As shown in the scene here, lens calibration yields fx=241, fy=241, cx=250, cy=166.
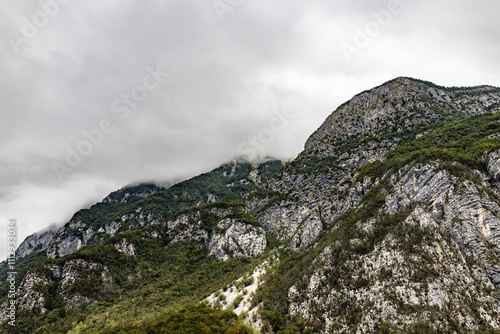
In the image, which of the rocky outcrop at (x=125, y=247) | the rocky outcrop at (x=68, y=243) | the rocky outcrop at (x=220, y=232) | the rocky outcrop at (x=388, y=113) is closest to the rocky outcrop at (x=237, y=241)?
the rocky outcrop at (x=220, y=232)

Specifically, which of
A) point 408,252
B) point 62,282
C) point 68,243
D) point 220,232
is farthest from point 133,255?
point 68,243

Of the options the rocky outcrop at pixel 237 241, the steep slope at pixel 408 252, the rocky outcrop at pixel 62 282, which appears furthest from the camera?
the rocky outcrop at pixel 237 241

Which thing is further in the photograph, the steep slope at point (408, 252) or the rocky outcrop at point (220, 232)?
the rocky outcrop at point (220, 232)

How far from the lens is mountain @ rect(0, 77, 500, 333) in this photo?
153 feet

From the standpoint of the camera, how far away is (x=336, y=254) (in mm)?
64562

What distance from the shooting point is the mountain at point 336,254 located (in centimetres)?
4650

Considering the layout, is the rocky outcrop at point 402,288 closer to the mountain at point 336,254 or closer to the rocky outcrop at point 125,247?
the mountain at point 336,254

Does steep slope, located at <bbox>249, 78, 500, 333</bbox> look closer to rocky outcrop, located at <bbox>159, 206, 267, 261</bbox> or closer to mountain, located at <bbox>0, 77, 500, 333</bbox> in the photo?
mountain, located at <bbox>0, 77, 500, 333</bbox>

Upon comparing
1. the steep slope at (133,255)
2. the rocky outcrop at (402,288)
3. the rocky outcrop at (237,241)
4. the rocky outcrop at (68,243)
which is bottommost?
the rocky outcrop at (402,288)

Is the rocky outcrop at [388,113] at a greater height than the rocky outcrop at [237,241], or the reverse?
the rocky outcrop at [388,113]

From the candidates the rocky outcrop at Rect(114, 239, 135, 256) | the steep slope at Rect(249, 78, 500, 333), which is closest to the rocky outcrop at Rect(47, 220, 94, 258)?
the rocky outcrop at Rect(114, 239, 135, 256)

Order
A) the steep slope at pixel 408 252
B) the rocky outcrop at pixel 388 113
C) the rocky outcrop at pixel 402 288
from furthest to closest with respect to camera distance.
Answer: the rocky outcrop at pixel 388 113
the steep slope at pixel 408 252
the rocky outcrop at pixel 402 288

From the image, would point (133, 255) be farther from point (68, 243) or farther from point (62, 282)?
point (68, 243)

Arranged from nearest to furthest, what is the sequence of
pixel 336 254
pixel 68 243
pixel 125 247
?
pixel 336 254 → pixel 125 247 → pixel 68 243
